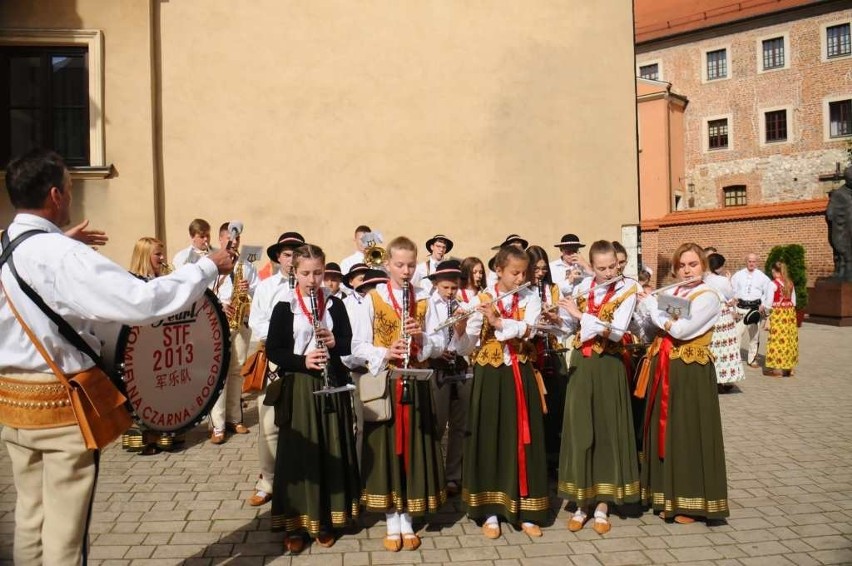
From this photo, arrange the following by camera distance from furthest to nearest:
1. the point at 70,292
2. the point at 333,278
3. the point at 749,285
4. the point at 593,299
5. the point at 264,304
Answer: the point at 749,285 < the point at 333,278 < the point at 264,304 < the point at 593,299 < the point at 70,292

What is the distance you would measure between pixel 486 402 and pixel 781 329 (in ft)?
27.9

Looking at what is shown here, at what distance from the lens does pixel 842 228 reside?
20688mm

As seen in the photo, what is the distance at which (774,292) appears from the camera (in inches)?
456

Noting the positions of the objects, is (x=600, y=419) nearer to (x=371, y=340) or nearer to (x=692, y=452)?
(x=692, y=452)

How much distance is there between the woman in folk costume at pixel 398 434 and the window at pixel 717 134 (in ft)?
135

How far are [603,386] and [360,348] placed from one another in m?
1.80

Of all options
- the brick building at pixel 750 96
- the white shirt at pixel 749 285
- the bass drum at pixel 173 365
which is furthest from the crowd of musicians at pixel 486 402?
the brick building at pixel 750 96

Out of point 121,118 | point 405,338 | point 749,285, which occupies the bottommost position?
point 405,338

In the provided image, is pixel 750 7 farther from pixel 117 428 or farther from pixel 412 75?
pixel 117 428

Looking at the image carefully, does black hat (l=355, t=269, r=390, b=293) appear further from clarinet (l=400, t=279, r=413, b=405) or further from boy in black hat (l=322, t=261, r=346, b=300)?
boy in black hat (l=322, t=261, r=346, b=300)

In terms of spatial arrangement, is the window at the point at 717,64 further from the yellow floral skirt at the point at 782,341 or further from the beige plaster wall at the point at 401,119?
the yellow floral skirt at the point at 782,341

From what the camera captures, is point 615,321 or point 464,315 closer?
point 464,315

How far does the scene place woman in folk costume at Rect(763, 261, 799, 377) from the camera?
11.1 metres

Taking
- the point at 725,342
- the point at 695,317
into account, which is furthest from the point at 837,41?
the point at 695,317
